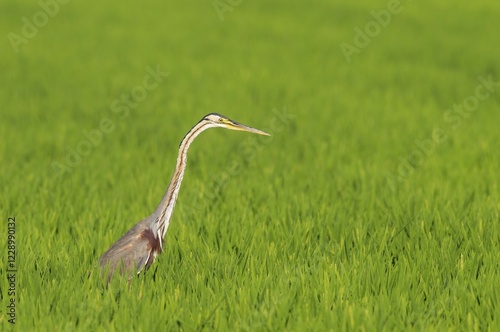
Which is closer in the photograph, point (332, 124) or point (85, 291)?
point (85, 291)

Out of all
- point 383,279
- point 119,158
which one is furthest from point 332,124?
point 383,279

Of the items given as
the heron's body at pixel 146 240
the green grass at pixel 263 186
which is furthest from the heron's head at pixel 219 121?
the green grass at pixel 263 186

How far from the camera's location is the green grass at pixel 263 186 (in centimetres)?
336

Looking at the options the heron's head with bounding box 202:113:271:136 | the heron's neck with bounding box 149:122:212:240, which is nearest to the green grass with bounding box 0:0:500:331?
the heron's neck with bounding box 149:122:212:240

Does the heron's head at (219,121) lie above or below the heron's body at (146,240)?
above

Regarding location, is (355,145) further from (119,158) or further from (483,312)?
(483,312)

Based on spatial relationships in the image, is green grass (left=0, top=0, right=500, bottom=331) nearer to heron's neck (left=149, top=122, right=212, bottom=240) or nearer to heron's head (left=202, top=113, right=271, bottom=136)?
heron's neck (left=149, top=122, right=212, bottom=240)

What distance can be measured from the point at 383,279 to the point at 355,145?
411 centimetres

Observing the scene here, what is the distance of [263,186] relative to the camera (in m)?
5.81

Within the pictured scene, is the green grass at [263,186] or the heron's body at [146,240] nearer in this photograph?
the green grass at [263,186]

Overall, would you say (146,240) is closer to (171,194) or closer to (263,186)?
(171,194)

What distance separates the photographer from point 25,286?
3.59 meters

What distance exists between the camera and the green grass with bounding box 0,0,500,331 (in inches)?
132

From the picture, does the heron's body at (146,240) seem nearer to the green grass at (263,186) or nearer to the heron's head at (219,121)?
the heron's head at (219,121)
